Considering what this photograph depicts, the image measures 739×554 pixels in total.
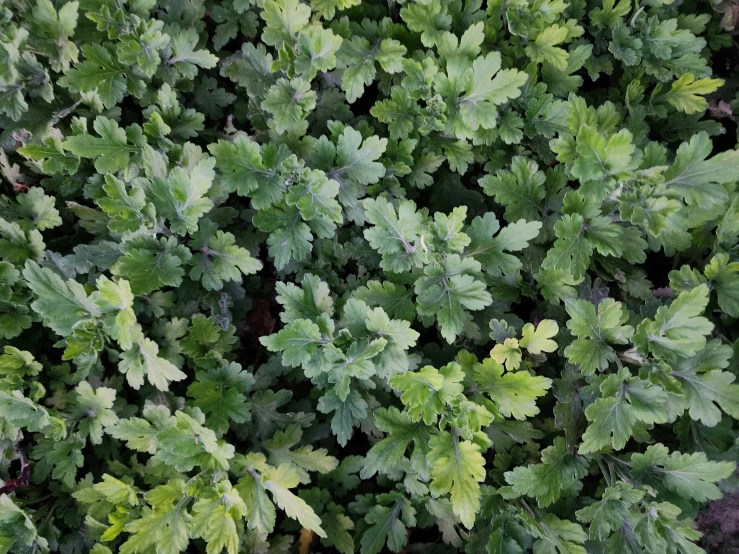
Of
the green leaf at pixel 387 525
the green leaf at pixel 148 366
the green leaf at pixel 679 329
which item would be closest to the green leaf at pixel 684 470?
the green leaf at pixel 679 329

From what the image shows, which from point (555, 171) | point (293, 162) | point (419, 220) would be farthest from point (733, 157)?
point (293, 162)

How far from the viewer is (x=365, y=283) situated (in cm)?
242

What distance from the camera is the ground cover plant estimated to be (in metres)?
2.02

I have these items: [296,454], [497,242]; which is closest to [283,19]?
[497,242]

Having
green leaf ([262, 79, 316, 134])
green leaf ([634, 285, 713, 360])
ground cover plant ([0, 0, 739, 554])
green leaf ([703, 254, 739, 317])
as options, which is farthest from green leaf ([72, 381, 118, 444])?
green leaf ([703, 254, 739, 317])

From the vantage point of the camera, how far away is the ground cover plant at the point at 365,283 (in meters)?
2.02

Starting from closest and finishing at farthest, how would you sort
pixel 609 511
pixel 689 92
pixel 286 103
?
pixel 609 511
pixel 286 103
pixel 689 92

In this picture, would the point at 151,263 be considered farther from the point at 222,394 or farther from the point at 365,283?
the point at 365,283

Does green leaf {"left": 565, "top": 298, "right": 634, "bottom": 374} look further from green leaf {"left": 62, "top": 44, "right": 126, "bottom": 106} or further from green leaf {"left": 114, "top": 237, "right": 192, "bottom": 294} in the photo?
green leaf {"left": 62, "top": 44, "right": 126, "bottom": 106}

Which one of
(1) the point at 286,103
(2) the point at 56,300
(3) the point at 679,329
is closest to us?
(3) the point at 679,329

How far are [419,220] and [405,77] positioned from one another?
0.72m

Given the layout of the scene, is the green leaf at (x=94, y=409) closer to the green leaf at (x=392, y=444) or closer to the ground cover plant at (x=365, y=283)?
the ground cover plant at (x=365, y=283)

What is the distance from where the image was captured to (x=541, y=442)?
242 centimetres

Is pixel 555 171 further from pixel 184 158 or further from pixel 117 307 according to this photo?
pixel 117 307
